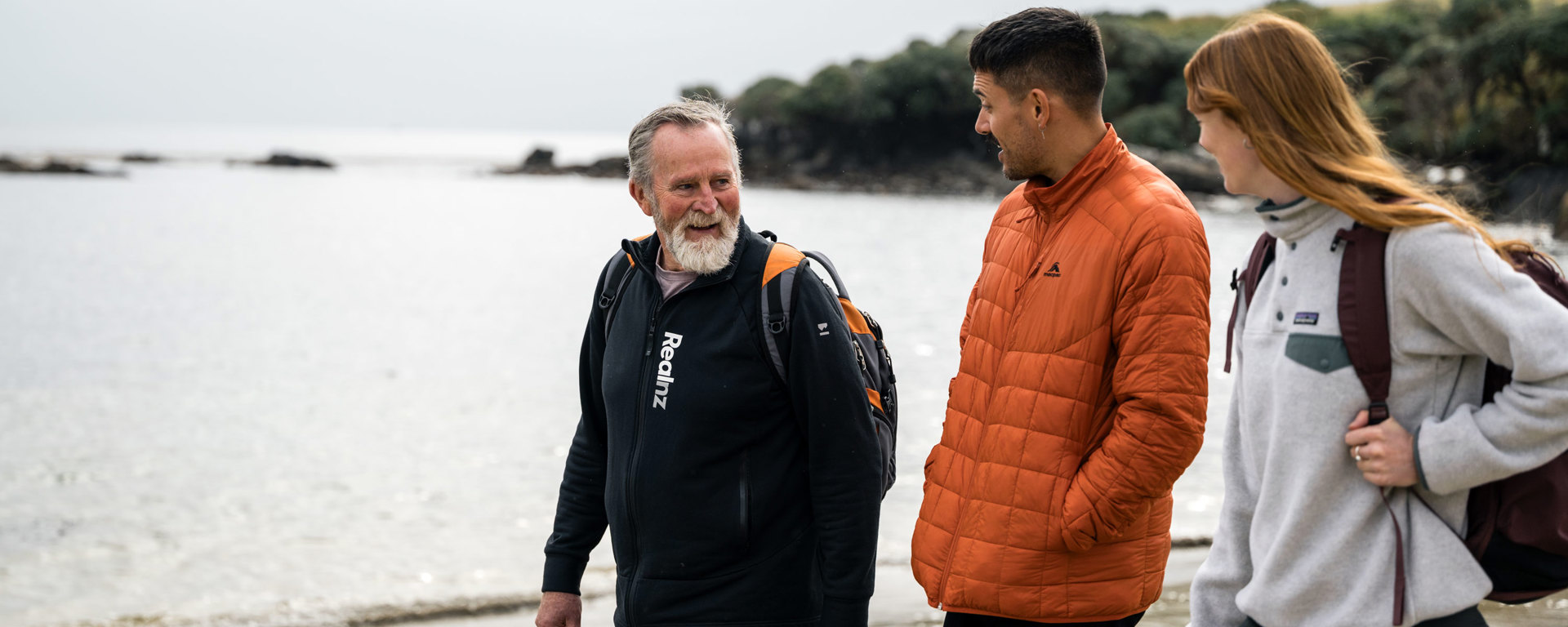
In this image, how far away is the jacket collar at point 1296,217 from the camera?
1.90m

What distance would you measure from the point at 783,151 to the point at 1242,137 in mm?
103527

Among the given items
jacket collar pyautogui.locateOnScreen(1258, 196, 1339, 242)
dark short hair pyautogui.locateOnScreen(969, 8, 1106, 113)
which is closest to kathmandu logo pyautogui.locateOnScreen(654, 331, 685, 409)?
dark short hair pyautogui.locateOnScreen(969, 8, 1106, 113)

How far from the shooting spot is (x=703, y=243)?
269 cm

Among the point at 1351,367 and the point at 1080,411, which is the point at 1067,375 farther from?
the point at 1351,367

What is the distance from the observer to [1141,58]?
277 ft

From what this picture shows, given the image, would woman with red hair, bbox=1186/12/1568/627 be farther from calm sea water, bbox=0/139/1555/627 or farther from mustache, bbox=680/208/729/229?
calm sea water, bbox=0/139/1555/627

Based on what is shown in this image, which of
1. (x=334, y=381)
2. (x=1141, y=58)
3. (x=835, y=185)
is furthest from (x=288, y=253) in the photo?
(x=1141, y=58)

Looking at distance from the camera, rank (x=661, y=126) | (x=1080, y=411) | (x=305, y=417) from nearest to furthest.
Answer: (x=1080, y=411) → (x=661, y=126) → (x=305, y=417)

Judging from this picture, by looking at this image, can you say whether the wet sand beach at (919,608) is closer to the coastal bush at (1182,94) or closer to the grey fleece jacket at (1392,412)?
the grey fleece jacket at (1392,412)

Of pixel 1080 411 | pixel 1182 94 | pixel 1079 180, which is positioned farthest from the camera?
pixel 1182 94

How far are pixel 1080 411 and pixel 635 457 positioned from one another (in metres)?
1.06

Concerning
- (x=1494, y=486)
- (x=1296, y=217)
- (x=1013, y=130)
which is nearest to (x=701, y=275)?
(x=1013, y=130)

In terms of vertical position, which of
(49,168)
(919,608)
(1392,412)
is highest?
(49,168)

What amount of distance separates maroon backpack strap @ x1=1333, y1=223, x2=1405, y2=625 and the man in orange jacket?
1.77 ft
